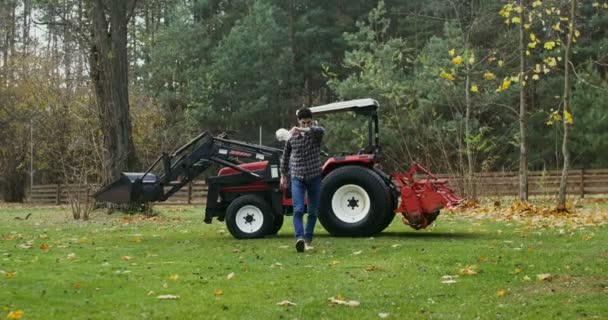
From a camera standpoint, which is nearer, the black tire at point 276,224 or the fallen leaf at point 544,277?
the fallen leaf at point 544,277

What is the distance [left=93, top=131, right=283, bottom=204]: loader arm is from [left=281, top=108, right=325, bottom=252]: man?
2.05 m

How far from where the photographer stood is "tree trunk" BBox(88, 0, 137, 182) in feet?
63.1

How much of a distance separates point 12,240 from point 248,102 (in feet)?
97.8

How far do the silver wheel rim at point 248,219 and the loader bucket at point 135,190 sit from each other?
1543 millimetres

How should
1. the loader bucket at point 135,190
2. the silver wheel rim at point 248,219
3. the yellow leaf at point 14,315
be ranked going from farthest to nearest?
the loader bucket at point 135,190 → the silver wheel rim at point 248,219 → the yellow leaf at point 14,315

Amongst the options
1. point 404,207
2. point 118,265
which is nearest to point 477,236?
point 404,207

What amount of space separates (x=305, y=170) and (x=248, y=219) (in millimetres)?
2468

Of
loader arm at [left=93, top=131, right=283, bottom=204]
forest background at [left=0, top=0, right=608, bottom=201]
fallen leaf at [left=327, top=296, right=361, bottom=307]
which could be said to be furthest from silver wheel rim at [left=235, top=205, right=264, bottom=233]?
forest background at [left=0, top=0, right=608, bottom=201]

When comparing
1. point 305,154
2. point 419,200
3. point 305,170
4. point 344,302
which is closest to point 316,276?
point 344,302

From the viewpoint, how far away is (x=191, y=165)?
1258cm

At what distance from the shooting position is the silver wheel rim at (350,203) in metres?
11.7

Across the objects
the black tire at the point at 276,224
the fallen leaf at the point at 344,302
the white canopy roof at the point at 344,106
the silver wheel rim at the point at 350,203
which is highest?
the white canopy roof at the point at 344,106

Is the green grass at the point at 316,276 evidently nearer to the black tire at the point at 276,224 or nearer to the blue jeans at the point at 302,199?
the blue jeans at the point at 302,199

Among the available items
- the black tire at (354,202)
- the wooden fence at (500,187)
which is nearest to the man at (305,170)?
the black tire at (354,202)
